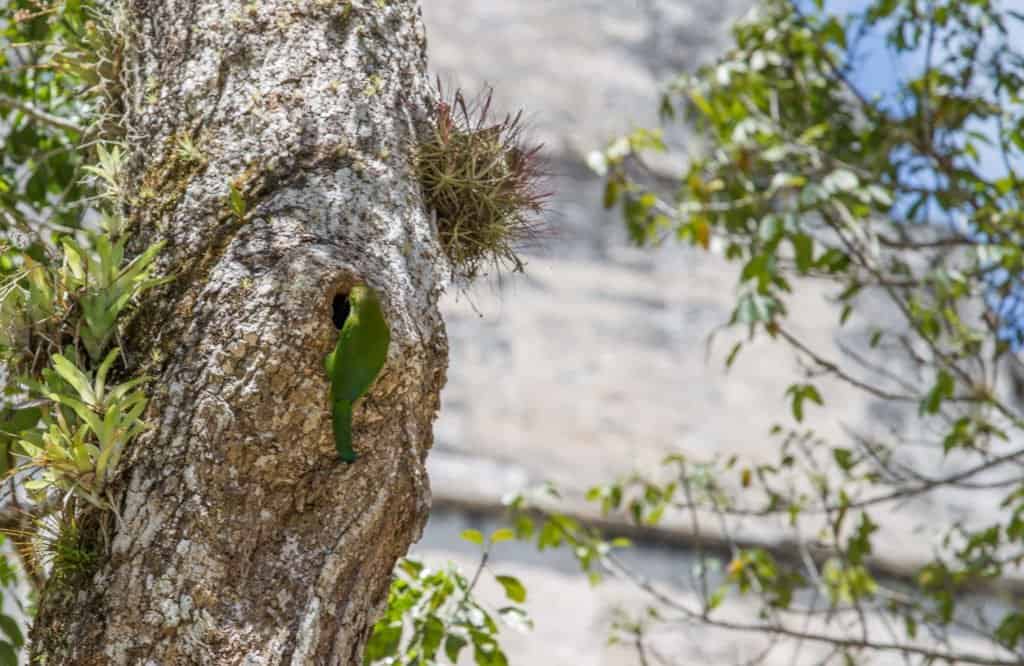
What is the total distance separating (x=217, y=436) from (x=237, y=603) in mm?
185

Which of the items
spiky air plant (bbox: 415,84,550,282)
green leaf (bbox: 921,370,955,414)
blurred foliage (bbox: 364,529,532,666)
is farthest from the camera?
green leaf (bbox: 921,370,955,414)

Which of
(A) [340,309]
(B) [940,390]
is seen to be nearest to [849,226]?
(B) [940,390]

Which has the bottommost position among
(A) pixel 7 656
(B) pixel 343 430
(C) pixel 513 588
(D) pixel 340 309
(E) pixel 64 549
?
(A) pixel 7 656

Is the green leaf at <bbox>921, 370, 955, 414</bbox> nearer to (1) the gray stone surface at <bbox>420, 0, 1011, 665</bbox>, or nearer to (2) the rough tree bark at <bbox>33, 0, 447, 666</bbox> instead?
(2) the rough tree bark at <bbox>33, 0, 447, 666</bbox>

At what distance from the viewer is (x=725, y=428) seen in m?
6.09

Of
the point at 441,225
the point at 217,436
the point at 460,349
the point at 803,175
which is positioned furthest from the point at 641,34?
the point at 217,436

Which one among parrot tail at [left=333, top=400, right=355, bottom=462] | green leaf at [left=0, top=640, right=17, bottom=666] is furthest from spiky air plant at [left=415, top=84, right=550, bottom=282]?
green leaf at [left=0, top=640, right=17, bottom=666]

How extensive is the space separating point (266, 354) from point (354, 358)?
0.33ft

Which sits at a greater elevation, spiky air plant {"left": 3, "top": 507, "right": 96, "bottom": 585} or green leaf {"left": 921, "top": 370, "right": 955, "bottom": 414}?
green leaf {"left": 921, "top": 370, "right": 955, "bottom": 414}

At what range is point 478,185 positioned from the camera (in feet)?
5.92

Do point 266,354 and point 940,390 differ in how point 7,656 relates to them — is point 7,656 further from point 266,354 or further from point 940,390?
point 940,390

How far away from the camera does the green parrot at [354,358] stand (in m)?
1.47

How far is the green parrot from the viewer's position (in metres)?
1.47

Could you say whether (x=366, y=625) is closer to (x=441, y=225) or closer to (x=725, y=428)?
(x=441, y=225)
